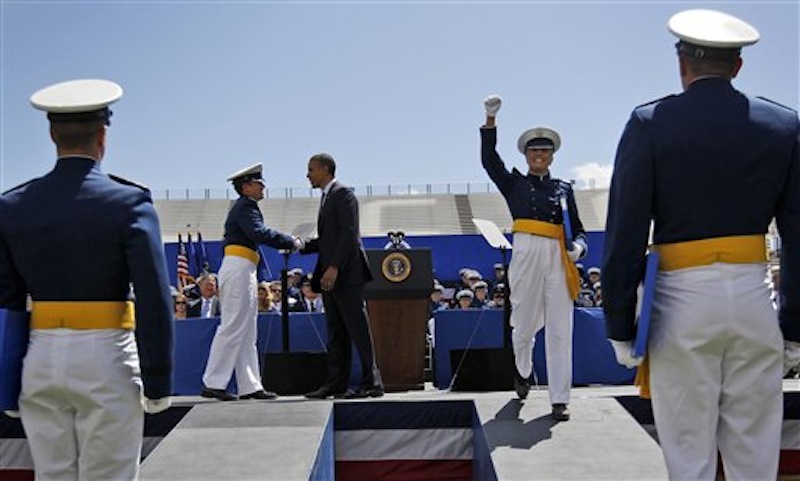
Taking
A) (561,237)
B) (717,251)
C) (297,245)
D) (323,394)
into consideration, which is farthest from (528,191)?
(717,251)

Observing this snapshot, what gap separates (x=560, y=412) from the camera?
4770 mm

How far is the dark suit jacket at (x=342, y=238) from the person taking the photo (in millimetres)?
5844

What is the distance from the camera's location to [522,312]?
16.4 ft

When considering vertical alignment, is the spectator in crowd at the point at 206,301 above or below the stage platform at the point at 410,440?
below

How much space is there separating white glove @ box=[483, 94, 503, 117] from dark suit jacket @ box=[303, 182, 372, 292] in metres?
1.33

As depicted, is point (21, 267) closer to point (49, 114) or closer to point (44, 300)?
point (44, 300)

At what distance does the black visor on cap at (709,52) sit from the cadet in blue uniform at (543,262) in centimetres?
217

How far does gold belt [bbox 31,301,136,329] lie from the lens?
9.24 feet

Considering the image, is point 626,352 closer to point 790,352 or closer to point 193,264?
point 790,352

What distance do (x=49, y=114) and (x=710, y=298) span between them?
2.38m

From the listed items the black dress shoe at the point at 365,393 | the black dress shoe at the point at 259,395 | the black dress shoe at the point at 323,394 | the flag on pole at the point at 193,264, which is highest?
the black dress shoe at the point at 365,393

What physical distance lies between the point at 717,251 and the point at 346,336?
12.5ft

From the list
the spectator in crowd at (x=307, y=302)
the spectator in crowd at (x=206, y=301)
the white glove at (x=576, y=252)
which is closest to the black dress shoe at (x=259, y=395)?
the white glove at (x=576, y=252)

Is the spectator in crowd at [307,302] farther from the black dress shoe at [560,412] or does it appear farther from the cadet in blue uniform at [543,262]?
the black dress shoe at [560,412]
